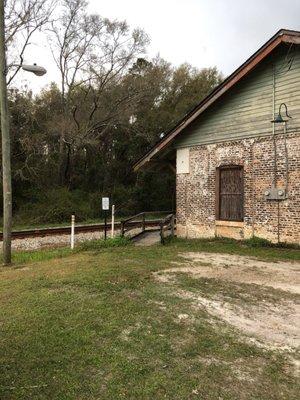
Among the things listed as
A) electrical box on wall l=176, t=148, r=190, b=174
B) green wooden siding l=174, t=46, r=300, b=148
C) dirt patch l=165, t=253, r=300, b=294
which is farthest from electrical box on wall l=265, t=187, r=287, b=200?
electrical box on wall l=176, t=148, r=190, b=174

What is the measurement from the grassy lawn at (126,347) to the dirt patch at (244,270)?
711 mm

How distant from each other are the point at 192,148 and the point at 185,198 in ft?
6.58

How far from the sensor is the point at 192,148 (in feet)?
53.4

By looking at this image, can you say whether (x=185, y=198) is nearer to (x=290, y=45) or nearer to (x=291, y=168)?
(x=291, y=168)

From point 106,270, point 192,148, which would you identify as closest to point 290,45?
point 192,148

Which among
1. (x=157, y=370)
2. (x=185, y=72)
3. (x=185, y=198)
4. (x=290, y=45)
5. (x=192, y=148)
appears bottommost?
(x=157, y=370)

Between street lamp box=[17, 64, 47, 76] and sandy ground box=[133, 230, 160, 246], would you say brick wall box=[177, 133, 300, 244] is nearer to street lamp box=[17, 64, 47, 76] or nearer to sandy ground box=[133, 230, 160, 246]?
sandy ground box=[133, 230, 160, 246]

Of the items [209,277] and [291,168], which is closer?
[209,277]

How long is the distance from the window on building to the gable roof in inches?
89.7

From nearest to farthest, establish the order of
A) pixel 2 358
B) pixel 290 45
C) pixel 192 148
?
pixel 2 358 < pixel 290 45 < pixel 192 148

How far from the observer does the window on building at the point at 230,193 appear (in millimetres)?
14516

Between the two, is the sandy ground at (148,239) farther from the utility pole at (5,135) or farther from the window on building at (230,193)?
the utility pole at (5,135)

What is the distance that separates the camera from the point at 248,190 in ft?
46.1

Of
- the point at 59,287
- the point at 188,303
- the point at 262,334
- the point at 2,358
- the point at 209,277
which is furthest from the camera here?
the point at 209,277
